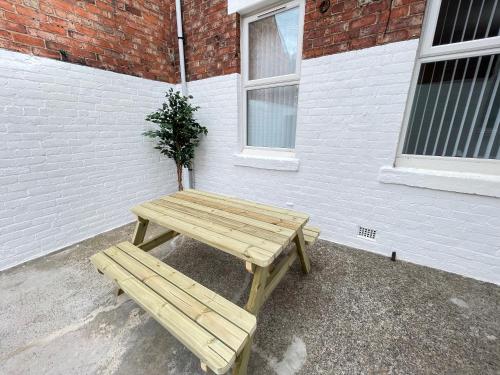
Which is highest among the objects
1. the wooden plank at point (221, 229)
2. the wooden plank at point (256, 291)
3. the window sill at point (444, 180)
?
the window sill at point (444, 180)

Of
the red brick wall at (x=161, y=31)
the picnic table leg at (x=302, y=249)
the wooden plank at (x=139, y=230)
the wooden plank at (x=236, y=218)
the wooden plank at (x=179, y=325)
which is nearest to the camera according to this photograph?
the wooden plank at (x=179, y=325)

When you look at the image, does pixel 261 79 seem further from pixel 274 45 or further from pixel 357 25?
pixel 357 25

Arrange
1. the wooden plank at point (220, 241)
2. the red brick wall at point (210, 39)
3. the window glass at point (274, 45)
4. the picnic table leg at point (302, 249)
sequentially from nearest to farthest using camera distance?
the wooden plank at point (220, 241) → the picnic table leg at point (302, 249) → the window glass at point (274, 45) → the red brick wall at point (210, 39)

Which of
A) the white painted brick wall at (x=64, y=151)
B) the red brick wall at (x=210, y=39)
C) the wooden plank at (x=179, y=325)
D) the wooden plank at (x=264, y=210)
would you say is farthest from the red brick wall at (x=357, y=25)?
the wooden plank at (x=179, y=325)

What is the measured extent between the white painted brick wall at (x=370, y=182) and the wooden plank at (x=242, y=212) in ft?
2.91

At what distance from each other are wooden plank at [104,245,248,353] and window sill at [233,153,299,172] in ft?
5.41

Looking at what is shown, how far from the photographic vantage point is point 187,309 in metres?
1.02

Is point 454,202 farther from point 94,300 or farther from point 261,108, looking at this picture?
point 94,300

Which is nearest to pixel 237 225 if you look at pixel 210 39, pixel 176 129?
pixel 176 129

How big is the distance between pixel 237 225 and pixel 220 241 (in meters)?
0.23

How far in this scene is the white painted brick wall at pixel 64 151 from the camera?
1846 mm

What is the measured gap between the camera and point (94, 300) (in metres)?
1.58

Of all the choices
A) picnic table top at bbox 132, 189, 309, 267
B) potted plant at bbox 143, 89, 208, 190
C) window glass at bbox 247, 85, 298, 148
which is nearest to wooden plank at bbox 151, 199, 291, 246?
picnic table top at bbox 132, 189, 309, 267

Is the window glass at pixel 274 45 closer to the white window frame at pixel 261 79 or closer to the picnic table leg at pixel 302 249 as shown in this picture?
the white window frame at pixel 261 79
